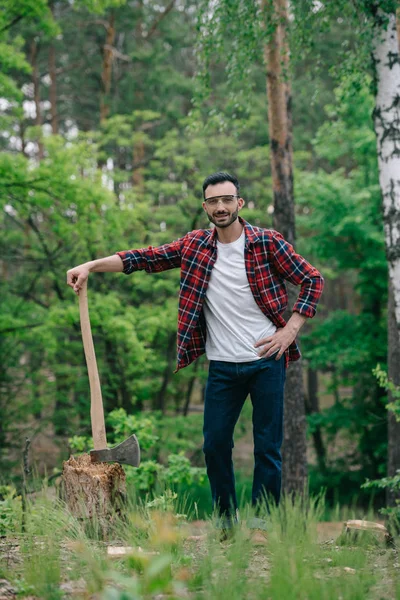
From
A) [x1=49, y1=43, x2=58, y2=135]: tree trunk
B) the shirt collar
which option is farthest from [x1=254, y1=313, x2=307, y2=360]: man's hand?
[x1=49, y1=43, x2=58, y2=135]: tree trunk

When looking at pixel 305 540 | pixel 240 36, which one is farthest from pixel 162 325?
pixel 305 540

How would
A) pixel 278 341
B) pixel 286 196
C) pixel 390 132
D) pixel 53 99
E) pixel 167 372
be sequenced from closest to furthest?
pixel 278 341
pixel 390 132
pixel 286 196
pixel 167 372
pixel 53 99

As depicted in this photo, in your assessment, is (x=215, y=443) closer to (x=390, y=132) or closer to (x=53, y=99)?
(x=390, y=132)

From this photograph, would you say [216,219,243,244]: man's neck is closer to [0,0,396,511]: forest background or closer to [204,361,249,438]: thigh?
[204,361,249,438]: thigh

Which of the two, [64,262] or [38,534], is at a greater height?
[64,262]

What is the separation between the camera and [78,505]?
3.82 metres

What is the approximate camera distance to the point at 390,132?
5258 mm

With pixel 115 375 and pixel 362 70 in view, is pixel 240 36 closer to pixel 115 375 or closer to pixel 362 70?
pixel 362 70

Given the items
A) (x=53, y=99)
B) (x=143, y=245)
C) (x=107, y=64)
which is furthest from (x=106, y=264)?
(x=53, y=99)

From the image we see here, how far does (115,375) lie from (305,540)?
28.5 feet

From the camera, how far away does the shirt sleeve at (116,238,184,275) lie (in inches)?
155

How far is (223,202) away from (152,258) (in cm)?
59

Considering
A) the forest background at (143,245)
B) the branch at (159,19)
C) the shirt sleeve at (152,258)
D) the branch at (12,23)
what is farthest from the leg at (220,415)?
the branch at (159,19)

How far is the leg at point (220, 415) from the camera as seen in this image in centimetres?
381
